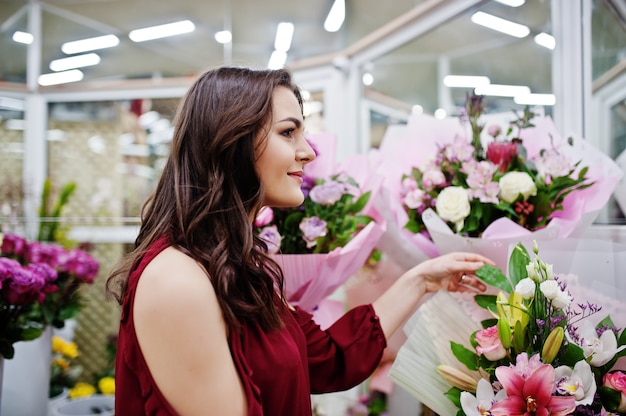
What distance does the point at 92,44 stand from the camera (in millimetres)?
3389

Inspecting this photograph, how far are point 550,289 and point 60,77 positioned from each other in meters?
3.27

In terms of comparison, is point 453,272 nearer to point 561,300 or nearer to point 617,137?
point 561,300

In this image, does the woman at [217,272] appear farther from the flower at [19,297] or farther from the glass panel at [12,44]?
the glass panel at [12,44]

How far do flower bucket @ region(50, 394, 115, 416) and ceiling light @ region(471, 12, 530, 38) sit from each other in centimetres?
189

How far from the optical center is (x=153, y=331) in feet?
2.70

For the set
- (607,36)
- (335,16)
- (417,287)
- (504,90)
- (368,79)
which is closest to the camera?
(417,287)

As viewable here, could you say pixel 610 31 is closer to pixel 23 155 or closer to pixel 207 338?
pixel 207 338

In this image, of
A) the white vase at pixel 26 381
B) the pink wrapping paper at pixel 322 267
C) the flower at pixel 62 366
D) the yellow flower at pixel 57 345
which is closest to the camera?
the pink wrapping paper at pixel 322 267

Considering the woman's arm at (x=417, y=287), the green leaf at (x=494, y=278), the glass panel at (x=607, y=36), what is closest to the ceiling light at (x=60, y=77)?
the woman's arm at (x=417, y=287)

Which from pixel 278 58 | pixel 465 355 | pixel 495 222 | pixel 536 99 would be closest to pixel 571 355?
pixel 465 355

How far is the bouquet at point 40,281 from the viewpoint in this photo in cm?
137

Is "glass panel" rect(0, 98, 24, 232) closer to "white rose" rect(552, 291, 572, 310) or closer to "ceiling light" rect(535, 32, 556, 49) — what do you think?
"ceiling light" rect(535, 32, 556, 49)

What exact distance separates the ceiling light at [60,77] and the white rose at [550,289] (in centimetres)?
320

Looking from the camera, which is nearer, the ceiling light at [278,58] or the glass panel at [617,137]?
the glass panel at [617,137]
